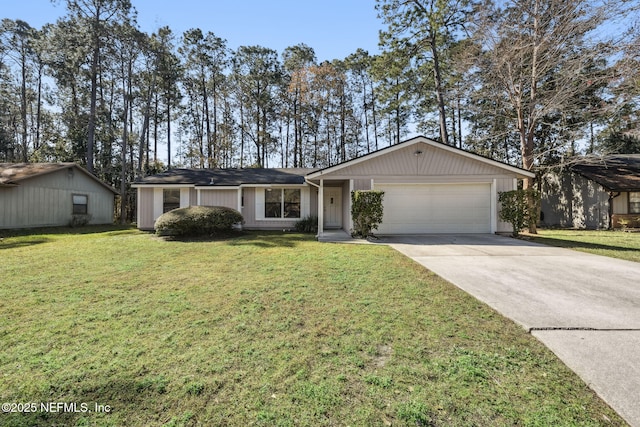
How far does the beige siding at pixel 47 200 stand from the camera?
13.7 meters

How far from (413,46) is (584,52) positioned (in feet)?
27.2

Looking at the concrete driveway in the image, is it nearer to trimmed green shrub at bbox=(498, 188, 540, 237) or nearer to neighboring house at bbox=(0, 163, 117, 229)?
trimmed green shrub at bbox=(498, 188, 540, 237)

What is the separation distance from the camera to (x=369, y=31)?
17.6 meters

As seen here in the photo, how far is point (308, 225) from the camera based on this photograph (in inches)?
513

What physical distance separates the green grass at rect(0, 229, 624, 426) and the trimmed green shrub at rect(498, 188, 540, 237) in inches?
293

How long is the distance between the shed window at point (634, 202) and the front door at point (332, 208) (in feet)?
53.7

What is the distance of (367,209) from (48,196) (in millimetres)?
16940

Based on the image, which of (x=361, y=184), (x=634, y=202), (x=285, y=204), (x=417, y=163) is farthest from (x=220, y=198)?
(x=634, y=202)

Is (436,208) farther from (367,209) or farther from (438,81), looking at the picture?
(438,81)

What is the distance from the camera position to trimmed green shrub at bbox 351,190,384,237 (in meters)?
9.84

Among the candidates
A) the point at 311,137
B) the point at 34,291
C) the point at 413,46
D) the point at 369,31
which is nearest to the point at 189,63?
the point at 311,137

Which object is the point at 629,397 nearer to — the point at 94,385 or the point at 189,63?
the point at 94,385

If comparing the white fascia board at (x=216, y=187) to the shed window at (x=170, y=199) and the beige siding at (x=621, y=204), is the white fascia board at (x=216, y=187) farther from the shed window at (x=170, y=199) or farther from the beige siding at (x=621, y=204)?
the beige siding at (x=621, y=204)

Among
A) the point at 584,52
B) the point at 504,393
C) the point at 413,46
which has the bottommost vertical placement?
the point at 504,393
